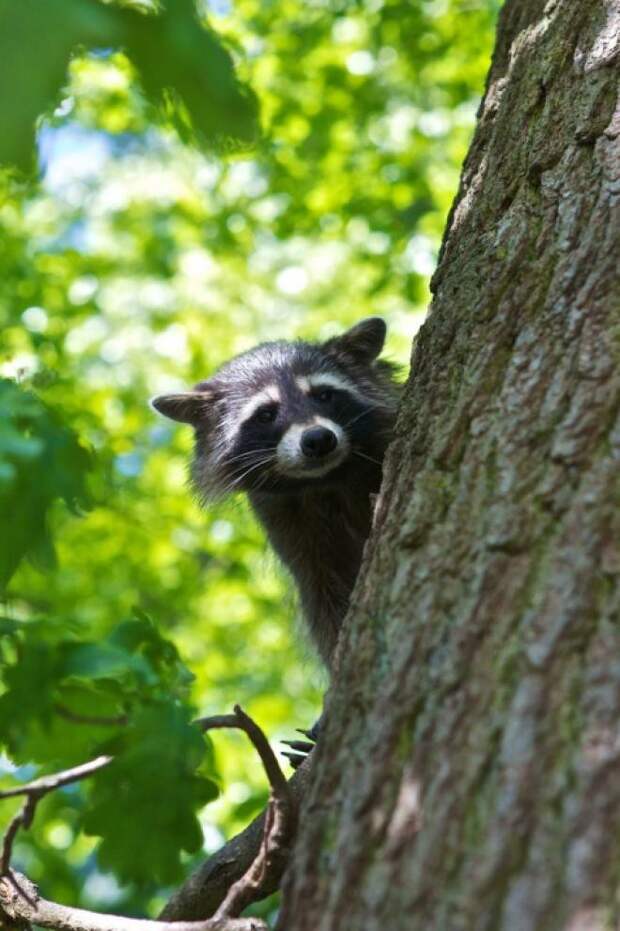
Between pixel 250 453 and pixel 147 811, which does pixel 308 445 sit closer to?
pixel 250 453

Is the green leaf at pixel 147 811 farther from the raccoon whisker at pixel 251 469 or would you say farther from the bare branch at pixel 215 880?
the raccoon whisker at pixel 251 469

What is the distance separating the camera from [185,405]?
5289mm

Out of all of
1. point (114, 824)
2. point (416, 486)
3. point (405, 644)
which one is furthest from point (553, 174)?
point (114, 824)

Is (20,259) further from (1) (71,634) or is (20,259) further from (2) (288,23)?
(1) (71,634)

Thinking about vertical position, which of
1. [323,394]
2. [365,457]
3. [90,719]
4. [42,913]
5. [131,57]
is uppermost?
[323,394]

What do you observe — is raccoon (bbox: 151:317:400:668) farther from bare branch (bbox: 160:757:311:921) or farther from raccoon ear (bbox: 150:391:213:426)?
bare branch (bbox: 160:757:311:921)

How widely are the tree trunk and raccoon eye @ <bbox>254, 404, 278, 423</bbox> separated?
7.14ft

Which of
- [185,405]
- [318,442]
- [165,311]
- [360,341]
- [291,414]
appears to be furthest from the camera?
[165,311]

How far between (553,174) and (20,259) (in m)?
4.93

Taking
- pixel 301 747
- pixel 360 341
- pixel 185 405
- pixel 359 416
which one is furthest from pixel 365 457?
pixel 301 747

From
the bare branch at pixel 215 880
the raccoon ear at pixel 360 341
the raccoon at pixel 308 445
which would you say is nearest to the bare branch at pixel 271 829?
the bare branch at pixel 215 880

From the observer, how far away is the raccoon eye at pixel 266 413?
4840 mm

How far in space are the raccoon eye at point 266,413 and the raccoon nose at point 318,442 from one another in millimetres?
527

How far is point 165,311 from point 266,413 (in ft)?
22.9
